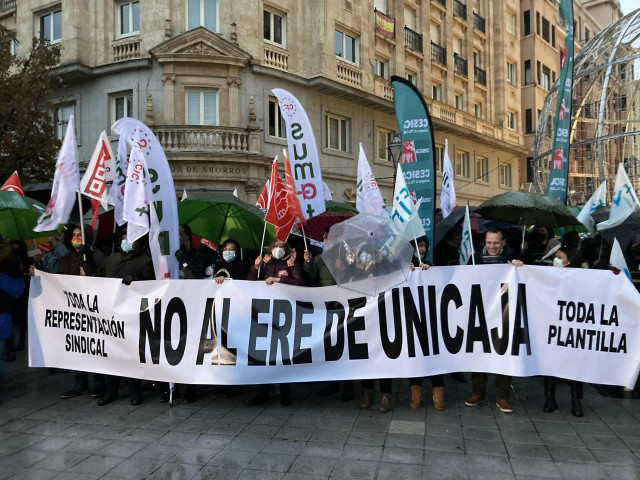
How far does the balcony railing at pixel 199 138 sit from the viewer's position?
694 inches

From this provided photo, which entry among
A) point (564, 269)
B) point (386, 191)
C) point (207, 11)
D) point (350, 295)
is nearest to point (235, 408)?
point (350, 295)

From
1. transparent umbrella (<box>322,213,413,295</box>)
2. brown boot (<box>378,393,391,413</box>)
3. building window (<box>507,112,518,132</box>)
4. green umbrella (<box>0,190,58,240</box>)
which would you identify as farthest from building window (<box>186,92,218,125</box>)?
building window (<box>507,112,518,132</box>)

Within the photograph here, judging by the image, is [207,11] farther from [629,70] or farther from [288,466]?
[288,466]

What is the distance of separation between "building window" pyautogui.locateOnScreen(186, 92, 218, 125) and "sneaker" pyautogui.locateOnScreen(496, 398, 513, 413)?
1519cm

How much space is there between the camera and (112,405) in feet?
19.0

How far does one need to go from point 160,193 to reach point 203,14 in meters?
14.6

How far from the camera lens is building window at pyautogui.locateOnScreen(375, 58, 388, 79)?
2433 centimetres

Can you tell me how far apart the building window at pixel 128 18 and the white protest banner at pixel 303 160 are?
544 inches

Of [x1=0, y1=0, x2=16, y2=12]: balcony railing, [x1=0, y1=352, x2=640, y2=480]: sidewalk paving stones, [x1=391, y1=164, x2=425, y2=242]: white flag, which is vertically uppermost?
[x1=0, y1=0, x2=16, y2=12]: balcony railing

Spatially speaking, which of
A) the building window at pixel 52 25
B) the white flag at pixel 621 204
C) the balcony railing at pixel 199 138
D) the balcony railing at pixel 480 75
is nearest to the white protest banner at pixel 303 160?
the white flag at pixel 621 204

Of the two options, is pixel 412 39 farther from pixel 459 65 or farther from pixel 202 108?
pixel 202 108

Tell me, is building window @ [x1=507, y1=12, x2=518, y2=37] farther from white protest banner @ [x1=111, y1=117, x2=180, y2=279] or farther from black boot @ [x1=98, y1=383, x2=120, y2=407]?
black boot @ [x1=98, y1=383, x2=120, y2=407]

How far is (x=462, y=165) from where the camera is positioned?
30469mm

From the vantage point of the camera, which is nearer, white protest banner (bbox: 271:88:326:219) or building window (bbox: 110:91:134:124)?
white protest banner (bbox: 271:88:326:219)
